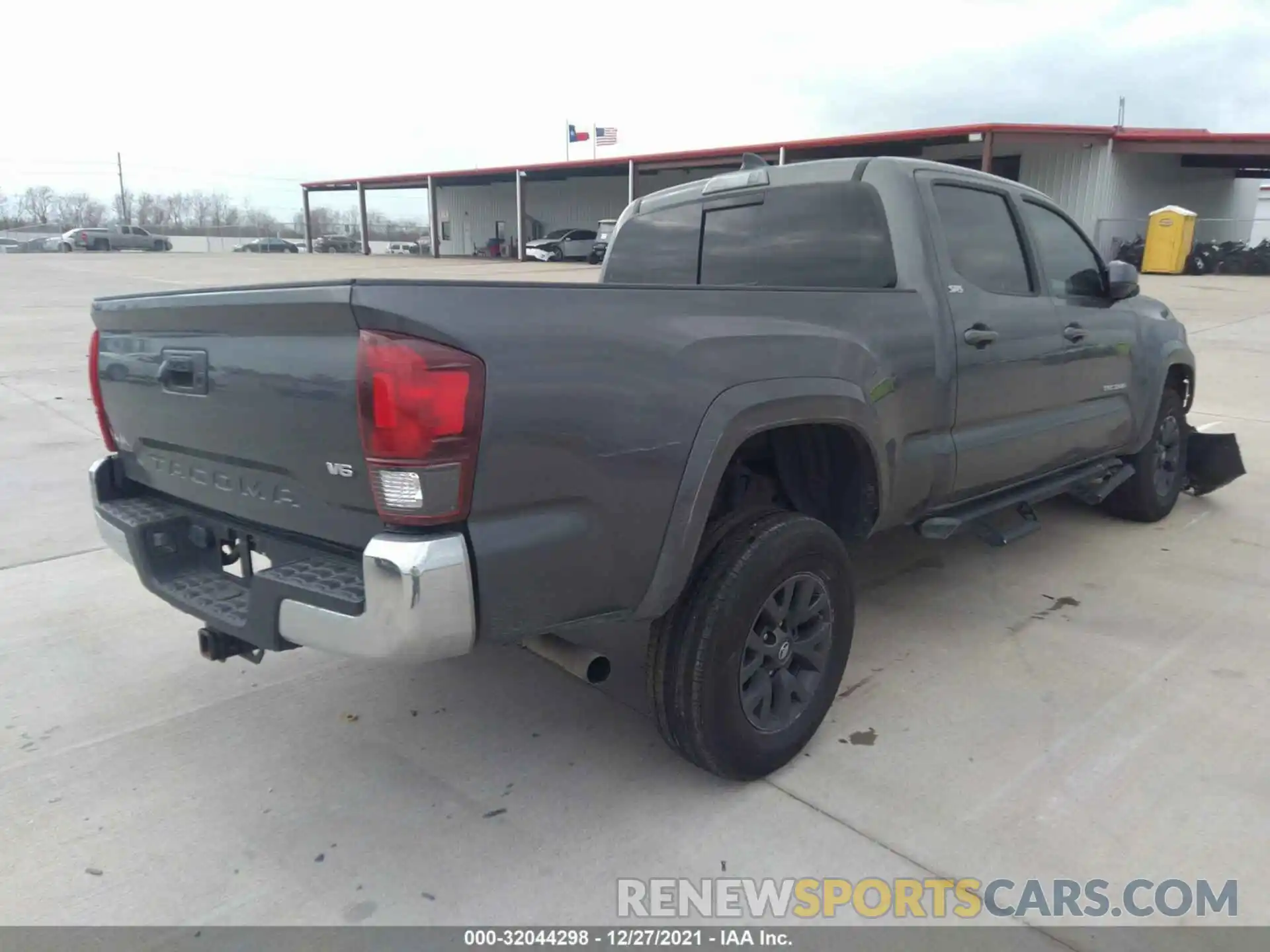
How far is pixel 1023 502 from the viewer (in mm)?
4227

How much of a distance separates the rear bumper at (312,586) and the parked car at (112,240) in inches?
2300

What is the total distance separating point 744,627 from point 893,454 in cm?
101

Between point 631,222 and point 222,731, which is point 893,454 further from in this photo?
point 222,731

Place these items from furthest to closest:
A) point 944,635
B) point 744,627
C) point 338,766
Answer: point 944,635 < point 338,766 < point 744,627

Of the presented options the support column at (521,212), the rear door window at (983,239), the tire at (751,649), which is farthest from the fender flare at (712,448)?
the support column at (521,212)

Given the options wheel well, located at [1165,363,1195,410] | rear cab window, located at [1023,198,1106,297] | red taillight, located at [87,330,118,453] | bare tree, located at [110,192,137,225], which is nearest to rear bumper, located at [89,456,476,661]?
red taillight, located at [87,330,118,453]

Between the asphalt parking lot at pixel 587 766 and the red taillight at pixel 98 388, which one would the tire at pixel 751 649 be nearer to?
the asphalt parking lot at pixel 587 766

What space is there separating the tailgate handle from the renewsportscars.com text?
1.82 metres

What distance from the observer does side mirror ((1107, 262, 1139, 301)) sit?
4.42 meters

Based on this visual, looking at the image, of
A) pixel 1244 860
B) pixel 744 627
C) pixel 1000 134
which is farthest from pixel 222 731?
pixel 1000 134

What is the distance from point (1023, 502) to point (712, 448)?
2.31m

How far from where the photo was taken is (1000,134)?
2294 centimetres

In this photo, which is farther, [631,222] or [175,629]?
[631,222]
